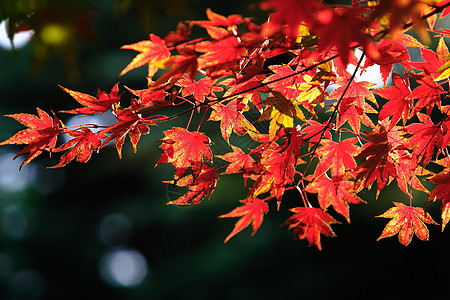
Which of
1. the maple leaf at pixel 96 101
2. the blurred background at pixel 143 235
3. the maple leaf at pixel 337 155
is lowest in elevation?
the blurred background at pixel 143 235

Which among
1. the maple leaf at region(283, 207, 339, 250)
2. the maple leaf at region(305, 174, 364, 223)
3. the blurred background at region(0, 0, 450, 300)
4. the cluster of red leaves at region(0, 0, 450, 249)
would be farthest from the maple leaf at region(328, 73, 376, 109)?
the blurred background at region(0, 0, 450, 300)

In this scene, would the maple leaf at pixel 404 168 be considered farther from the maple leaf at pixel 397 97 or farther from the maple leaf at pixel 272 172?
the maple leaf at pixel 272 172

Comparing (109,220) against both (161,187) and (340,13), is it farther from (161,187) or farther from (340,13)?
(340,13)

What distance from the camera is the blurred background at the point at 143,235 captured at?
365 centimetres

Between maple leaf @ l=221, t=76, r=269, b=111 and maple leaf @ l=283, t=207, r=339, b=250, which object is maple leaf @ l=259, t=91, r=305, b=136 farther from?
maple leaf @ l=283, t=207, r=339, b=250

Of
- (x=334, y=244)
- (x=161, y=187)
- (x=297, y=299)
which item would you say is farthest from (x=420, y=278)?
(x=161, y=187)

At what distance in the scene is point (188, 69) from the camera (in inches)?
22.5

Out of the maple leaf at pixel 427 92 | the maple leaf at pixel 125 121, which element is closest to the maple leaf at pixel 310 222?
the maple leaf at pixel 427 92

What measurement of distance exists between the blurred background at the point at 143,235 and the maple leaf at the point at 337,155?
2.25m

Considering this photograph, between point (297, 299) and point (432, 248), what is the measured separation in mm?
1406

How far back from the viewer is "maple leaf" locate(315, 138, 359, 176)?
2.90 ft

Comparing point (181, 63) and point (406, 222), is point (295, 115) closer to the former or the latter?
point (181, 63)

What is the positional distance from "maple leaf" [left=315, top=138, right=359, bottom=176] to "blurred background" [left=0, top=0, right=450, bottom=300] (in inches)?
88.7

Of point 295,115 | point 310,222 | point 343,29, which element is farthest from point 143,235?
point 343,29
